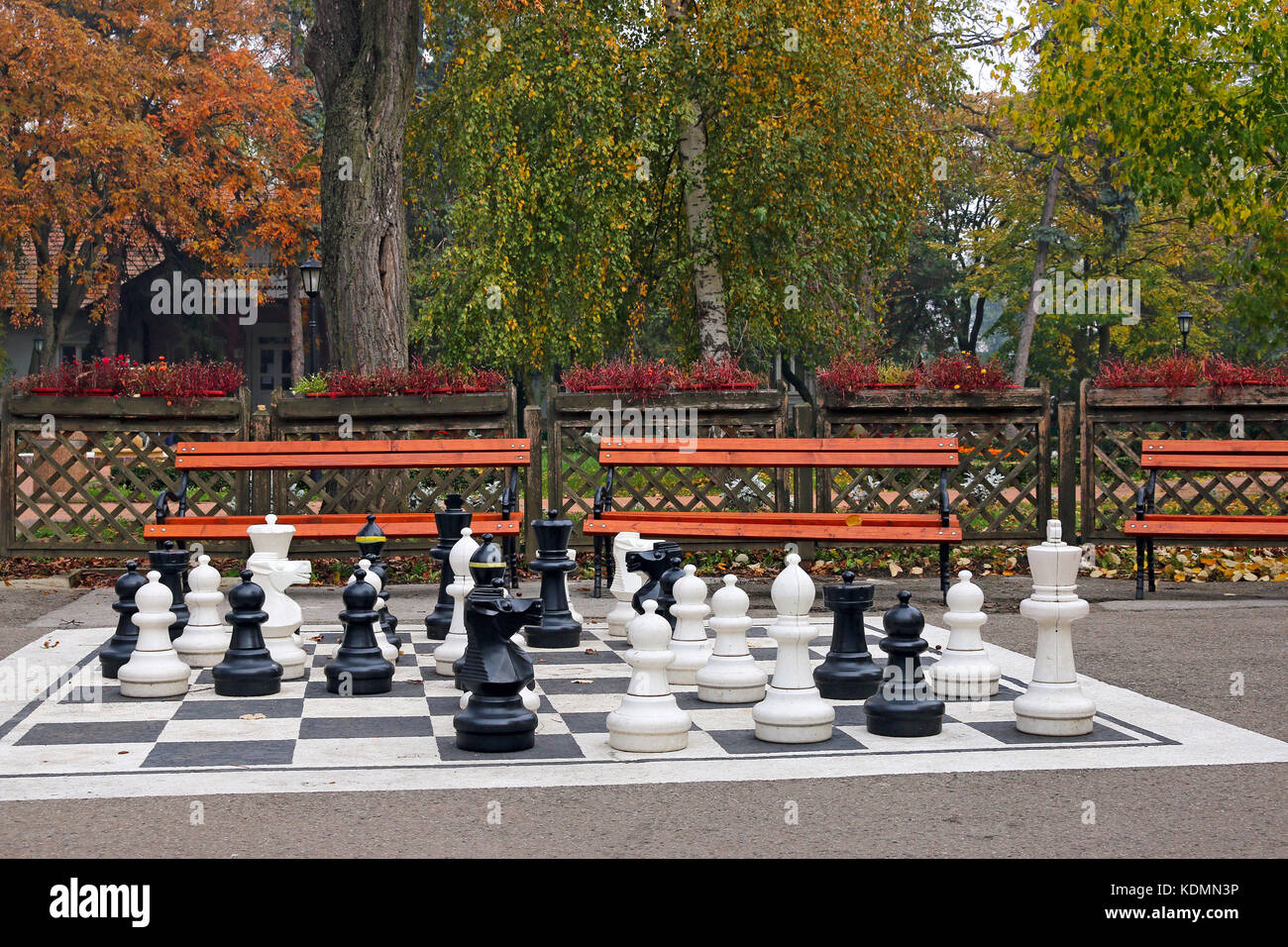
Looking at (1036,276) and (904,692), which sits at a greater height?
(1036,276)

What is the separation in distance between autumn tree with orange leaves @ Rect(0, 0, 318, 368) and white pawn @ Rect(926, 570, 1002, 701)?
2197 centimetres

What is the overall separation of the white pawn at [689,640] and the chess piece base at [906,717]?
1.02 meters

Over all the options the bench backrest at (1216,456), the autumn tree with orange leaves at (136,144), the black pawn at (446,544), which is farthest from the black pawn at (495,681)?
the autumn tree with orange leaves at (136,144)

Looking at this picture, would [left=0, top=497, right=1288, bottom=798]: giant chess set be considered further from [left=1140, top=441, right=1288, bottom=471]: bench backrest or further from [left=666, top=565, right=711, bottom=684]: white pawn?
[left=1140, top=441, right=1288, bottom=471]: bench backrest

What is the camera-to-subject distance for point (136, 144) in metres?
26.0

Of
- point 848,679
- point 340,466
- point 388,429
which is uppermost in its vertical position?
point 388,429

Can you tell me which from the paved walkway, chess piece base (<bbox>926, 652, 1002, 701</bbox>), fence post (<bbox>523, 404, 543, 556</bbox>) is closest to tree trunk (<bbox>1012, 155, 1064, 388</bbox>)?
fence post (<bbox>523, 404, 543, 556</bbox>)

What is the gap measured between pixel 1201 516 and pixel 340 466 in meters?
6.09

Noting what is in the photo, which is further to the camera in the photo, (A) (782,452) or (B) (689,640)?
(A) (782,452)

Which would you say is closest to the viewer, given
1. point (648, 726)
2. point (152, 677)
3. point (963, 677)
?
point (648, 726)

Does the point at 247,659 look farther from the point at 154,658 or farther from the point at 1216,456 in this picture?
the point at 1216,456

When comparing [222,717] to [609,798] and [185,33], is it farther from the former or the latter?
[185,33]

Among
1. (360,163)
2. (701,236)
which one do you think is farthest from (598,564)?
(701,236)

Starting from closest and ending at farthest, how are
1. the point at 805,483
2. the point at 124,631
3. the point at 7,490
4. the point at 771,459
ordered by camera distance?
the point at 124,631
the point at 771,459
the point at 7,490
the point at 805,483
